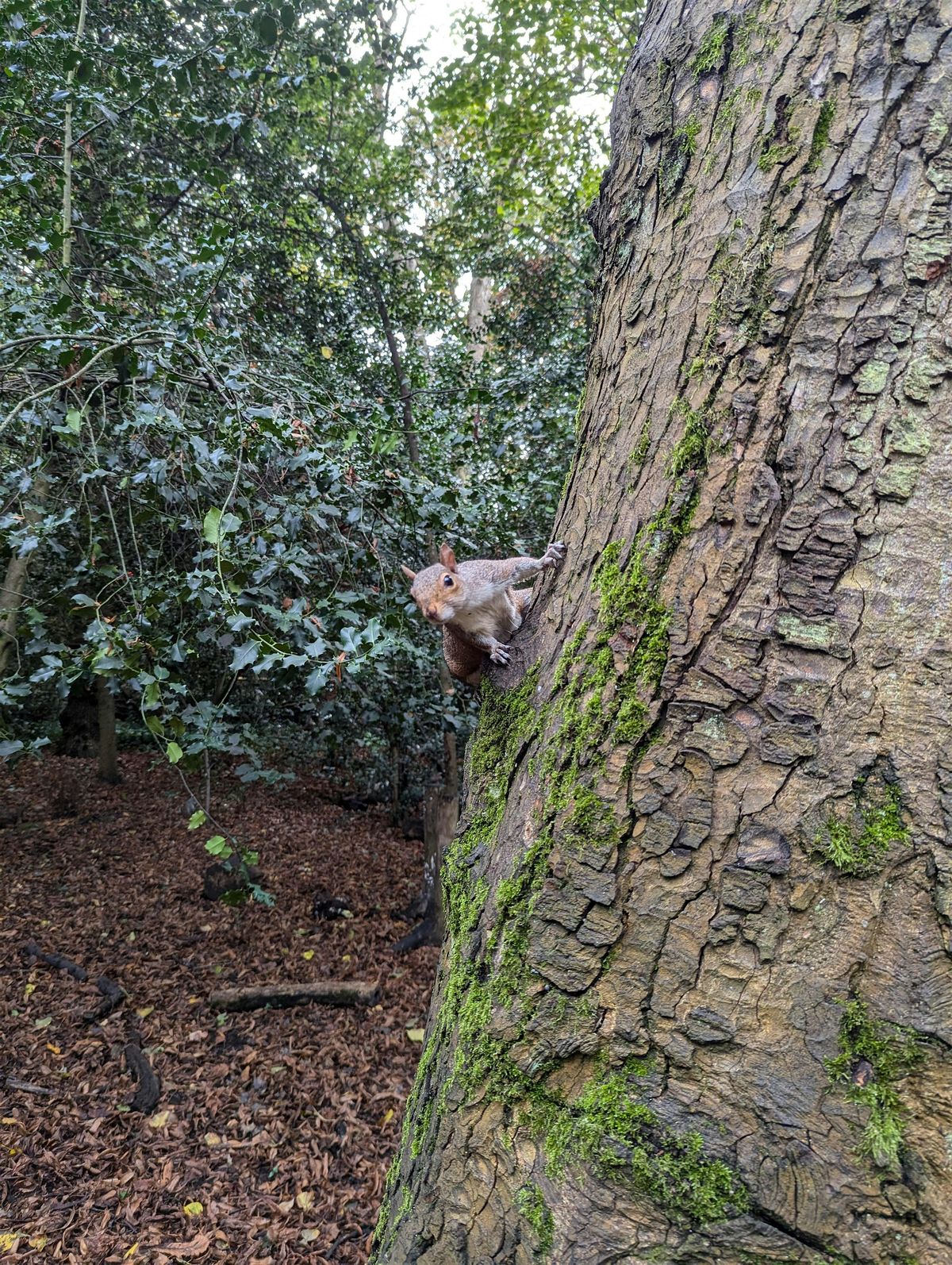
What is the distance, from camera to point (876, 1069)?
2.40ft

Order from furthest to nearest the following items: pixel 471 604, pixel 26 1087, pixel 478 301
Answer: pixel 478 301
pixel 26 1087
pixel 471 604

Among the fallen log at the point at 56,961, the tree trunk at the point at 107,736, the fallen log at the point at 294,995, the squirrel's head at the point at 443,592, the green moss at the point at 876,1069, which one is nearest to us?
the green moss at the point at 876,1069

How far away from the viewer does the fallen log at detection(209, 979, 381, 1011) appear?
3852 millimetres

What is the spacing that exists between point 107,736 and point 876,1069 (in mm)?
7261

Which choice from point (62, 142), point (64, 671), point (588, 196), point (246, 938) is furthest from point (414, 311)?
point (246, 938)

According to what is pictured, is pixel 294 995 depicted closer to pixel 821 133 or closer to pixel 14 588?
Result: pixel 14 588

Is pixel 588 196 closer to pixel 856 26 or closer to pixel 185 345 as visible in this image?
pixel 185 345

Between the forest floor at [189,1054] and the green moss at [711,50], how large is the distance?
11.9 feet

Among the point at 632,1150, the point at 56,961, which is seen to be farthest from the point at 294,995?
the point at 632,1150

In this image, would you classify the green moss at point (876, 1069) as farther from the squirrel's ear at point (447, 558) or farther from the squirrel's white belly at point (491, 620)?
the squirrel's ear at point (447, 558)

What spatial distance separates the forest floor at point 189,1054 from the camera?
2629 millimetres

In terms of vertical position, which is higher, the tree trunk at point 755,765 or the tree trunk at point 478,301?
the tree trunk at point 478,301

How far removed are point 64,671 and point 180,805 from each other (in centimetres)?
537

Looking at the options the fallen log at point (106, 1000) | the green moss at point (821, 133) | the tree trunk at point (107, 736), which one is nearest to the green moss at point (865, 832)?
the green moss at point (821, 133)
